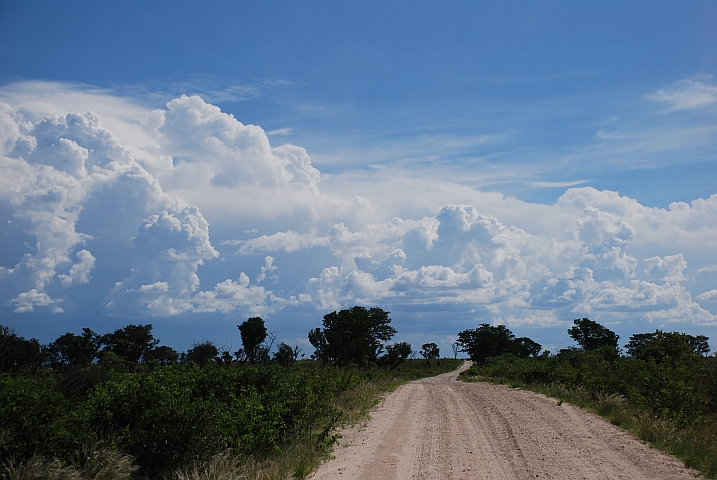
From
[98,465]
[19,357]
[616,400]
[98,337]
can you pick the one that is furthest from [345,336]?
[98,465]

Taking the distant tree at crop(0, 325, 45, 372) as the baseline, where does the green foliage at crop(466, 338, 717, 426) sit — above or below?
below

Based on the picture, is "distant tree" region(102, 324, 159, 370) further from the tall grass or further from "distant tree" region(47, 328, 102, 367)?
the tall grass

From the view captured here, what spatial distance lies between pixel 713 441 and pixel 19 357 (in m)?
29.8

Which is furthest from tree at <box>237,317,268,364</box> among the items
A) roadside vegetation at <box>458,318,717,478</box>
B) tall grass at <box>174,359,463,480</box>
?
tall grass at <box>174,359,463,480</box>

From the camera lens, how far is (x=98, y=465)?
31.9 feet

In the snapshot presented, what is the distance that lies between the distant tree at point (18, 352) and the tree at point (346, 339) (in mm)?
28768

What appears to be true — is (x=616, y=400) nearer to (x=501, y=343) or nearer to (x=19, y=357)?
(x=19, y=357)

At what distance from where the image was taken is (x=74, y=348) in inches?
1454

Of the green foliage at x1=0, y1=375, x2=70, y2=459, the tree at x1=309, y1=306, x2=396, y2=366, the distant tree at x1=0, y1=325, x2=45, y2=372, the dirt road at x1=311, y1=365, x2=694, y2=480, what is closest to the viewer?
the green foliage at x1=0, y1=375, x2=70, y2=459

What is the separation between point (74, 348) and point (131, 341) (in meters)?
3.66

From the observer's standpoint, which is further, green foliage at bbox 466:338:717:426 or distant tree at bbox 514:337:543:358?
distant tree at bbox 514:337:543:358

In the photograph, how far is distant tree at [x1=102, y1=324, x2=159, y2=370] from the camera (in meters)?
37.5

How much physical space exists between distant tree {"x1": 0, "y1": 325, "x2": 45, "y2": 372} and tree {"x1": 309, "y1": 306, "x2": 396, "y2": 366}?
94.4 feet

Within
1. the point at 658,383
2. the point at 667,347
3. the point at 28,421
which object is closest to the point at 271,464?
the point at 28,421
